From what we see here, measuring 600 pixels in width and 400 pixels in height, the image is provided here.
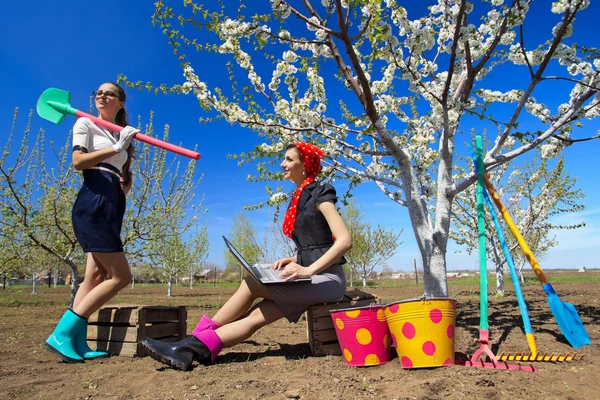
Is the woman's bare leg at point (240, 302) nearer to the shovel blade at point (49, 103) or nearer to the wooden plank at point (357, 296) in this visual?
the wooden plank at point (357, 296)

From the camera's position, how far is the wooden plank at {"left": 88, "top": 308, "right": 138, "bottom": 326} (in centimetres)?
311

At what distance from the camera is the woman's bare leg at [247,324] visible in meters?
2.71

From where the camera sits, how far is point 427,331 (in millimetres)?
2252

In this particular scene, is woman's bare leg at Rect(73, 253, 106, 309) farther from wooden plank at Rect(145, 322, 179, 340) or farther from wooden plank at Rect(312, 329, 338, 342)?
wooden plank at Rect(312, 329, 338, 342)

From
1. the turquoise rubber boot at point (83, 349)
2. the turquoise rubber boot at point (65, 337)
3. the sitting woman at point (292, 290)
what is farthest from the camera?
the turquoise rubber boot at point (83, 349)

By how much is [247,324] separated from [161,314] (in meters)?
1.05

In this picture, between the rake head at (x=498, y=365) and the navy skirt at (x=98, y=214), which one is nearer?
the rake head at (x=498, y=365)

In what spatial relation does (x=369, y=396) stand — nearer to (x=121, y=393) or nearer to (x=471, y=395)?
(x=471, y=395)

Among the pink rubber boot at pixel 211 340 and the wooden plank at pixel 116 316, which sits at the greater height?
the wooden plank at pixel 116 316

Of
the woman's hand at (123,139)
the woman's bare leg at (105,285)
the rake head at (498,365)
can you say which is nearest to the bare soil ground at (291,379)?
the rake head at (498,365)

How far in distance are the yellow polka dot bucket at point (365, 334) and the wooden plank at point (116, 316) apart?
1.70 meters

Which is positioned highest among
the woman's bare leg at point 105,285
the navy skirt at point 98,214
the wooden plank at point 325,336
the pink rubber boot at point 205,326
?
the navy skirt at point 98,214

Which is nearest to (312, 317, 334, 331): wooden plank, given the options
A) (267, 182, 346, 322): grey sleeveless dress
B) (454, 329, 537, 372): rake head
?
(267, 182, 346, 322): grey sleeveless dress

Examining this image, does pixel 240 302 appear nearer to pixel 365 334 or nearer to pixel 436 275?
pixel 365 334
